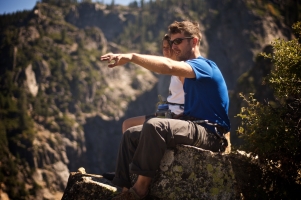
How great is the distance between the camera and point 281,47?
5926mm

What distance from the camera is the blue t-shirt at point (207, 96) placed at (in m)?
5.48

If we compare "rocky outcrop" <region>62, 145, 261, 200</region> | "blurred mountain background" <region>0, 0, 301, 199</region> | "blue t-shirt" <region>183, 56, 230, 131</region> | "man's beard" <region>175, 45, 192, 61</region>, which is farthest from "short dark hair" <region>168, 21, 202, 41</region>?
"blurred mountain background" <region>0, 0, 301, 199</region>

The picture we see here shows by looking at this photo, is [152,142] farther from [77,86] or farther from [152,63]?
[77,86]

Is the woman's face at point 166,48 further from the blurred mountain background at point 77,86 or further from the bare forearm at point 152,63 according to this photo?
the blurred mountain background at point 77,86

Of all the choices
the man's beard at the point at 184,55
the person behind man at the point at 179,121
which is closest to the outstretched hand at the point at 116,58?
the person behind man at the point at 179,121

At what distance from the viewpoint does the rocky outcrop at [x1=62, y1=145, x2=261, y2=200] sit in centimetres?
521

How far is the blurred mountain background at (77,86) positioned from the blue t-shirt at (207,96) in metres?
116

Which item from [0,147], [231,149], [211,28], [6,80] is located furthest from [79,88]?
[231,149]

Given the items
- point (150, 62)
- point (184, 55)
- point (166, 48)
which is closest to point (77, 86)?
point (166, 48)

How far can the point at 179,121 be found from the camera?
17.4 feet

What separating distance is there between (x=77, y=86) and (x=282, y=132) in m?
161

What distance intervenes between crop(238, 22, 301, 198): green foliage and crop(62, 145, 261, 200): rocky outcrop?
36cm

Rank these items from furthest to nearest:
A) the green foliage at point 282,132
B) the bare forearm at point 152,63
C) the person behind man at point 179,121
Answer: the green foliage at point 282,132, the person behind man at point 179,121, the bare forearm at point 152,63

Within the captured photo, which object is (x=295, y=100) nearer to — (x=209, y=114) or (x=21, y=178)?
(x=209, y=114)
